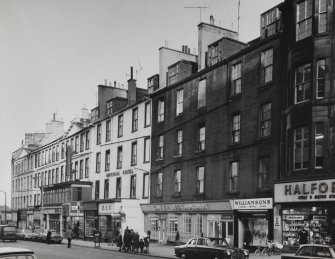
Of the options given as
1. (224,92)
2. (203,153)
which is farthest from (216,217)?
(224,92)

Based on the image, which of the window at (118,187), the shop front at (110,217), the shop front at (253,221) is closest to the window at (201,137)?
the shop front at (253,221)

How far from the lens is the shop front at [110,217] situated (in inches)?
1727

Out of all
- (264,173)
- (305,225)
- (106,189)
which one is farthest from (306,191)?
(106,189)

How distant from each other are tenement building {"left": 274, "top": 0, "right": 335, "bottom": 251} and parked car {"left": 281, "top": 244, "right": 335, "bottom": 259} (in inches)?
215

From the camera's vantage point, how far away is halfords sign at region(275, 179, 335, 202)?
2356 cm

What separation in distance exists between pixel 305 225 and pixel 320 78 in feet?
25.6

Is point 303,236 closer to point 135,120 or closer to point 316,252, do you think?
point 316,252

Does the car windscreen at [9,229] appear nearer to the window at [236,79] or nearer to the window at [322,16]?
the window at [236,79]

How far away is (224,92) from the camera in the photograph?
33656 millimetres

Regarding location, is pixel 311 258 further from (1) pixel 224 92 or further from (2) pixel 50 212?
(2) pixel 50 212

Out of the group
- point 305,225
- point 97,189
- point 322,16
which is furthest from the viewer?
point 97,189

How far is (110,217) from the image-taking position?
4672 cm

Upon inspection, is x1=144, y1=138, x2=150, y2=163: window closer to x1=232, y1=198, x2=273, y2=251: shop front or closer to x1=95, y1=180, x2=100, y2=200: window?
x1=95, y1=180, x2=100, y2=200: window

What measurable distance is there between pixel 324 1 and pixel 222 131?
11639 mm
